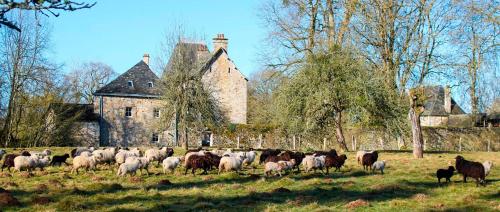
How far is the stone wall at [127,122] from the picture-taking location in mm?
56031

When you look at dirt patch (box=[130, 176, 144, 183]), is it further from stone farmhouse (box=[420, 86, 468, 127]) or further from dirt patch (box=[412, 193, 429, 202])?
stone farmhouse (box=[420, 86, 468, 127])

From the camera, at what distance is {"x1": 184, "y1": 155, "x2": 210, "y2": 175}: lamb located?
809 inches

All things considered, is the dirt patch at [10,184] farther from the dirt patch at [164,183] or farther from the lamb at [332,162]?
the lamb at [332,162]

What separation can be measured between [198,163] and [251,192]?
566 cm

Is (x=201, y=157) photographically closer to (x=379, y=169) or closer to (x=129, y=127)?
(x=379, y=169)

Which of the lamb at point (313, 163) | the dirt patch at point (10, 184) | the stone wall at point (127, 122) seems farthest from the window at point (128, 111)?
the dirt patch at point (10, 184)

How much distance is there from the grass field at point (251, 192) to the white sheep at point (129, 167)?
1.28 ft

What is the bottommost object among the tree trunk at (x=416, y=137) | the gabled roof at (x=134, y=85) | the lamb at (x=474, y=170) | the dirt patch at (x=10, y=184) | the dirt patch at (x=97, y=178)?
the dirt patch at (x=10, y=184)

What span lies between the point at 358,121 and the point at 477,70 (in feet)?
25.0

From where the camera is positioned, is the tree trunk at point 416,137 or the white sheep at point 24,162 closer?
the white sheep at point 24,162

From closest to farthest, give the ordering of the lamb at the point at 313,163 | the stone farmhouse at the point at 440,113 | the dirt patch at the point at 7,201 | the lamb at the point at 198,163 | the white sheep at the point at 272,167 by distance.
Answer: the dirt patch at the point at 7,201, the white sheep at the point at 272,167, the lamb at the point at 198,163, the lamb at the point at 313,163, the stone farmhouse at the point at 440,113

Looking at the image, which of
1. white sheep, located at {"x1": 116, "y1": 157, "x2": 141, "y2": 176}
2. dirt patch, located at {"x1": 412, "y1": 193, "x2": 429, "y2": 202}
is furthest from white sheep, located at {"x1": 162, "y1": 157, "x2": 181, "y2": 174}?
dirt patch, located at {"x1": 412, "y1": 193, "x2": 429, "y2": 202}

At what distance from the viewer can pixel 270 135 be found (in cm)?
5212

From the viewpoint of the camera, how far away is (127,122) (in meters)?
56.9
